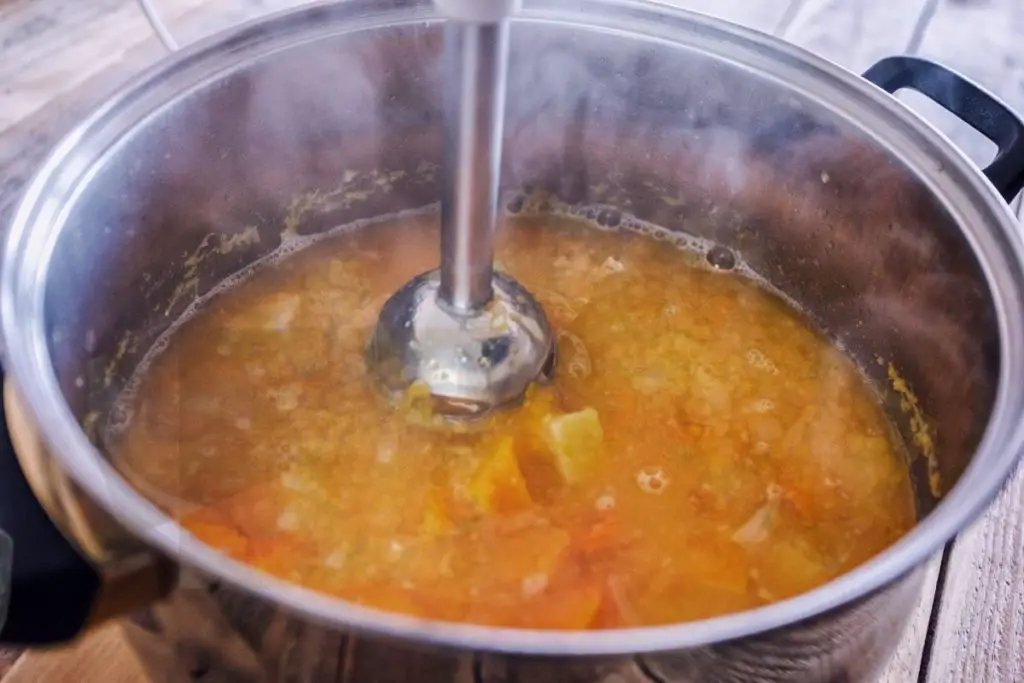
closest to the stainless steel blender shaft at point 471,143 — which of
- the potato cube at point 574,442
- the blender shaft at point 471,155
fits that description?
the blender shaft at point 471,155

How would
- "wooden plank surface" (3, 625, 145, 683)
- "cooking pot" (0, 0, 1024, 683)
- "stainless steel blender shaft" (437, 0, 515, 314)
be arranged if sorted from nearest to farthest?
"cooking pot" (0, 0, 1024, 683), "stainless steel blender shaft" (437, 0, 515, 314), "wooden plank surface" (3, 625, 145, 683)

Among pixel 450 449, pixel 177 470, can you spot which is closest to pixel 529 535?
pixel 450 449

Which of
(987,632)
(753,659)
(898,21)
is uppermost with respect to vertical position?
(753,659)

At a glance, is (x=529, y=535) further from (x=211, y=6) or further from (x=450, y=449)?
(x=211, y=6)

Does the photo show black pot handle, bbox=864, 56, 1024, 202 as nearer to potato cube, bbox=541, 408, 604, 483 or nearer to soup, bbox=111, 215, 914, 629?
soup, bbox=111, 215, 914, 629

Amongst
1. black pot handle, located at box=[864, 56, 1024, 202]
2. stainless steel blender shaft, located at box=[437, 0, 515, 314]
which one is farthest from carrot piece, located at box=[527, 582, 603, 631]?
black pot handle, located at box=[864, 56, 1024, 202]
